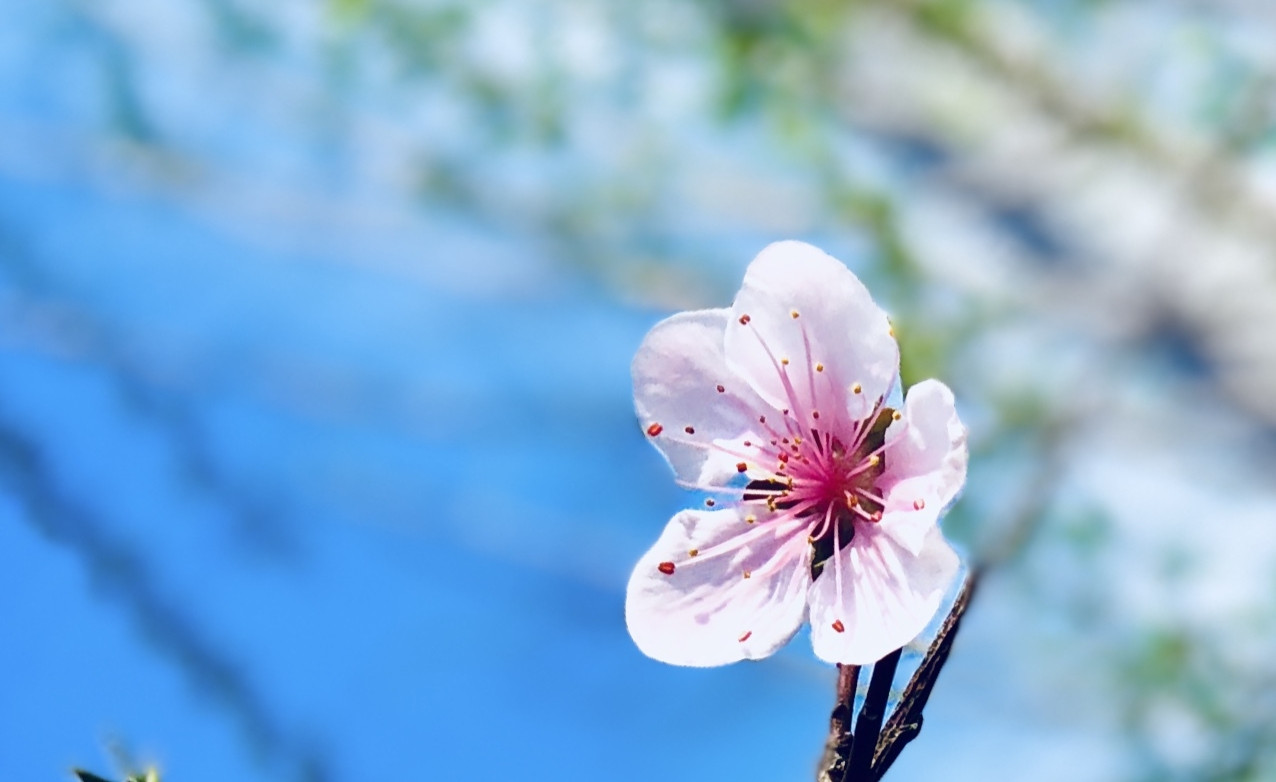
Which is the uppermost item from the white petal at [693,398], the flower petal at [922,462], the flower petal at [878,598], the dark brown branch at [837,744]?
the white petal at [693,398]

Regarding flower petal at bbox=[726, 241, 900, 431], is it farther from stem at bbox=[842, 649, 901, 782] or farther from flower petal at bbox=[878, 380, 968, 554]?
stem at bbox=[842, 649, 901, 782]

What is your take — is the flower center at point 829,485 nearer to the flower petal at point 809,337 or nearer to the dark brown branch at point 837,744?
the flower petal at point 809,337

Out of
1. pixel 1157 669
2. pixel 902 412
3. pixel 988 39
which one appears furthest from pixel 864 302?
pixel 1157 669

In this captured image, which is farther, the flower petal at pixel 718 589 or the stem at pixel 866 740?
the flower petal at pixel 718 589

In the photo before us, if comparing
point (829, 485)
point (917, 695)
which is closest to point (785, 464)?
point (829, 485)

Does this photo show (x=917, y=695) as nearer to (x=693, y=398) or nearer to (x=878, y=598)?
(x=878, y=598)

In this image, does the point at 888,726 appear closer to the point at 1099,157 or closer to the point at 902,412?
the point at 902,412

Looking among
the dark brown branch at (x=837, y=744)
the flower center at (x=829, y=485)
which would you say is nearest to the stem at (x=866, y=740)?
the dark brown branch at (x=837, y=744)

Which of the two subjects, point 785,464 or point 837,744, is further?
point 785,464
